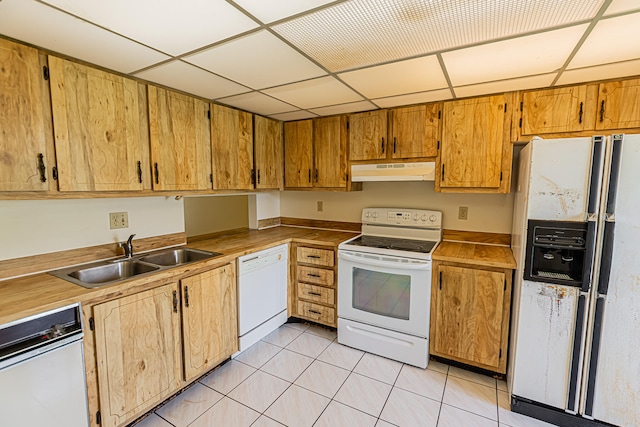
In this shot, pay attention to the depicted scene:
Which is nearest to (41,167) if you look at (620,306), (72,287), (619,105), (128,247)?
(72,287)

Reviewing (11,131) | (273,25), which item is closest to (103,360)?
(11,131)

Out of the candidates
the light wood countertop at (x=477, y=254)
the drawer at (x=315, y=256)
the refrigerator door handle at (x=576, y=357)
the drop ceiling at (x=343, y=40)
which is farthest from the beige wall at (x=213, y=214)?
the refrigerator door handle at (x=576, y=357)

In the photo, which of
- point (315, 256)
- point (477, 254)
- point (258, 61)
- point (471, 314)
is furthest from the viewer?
point (315, 256)

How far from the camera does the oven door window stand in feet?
7.82

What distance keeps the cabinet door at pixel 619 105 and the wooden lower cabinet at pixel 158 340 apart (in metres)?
2.81

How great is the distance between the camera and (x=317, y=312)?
2.89 metres

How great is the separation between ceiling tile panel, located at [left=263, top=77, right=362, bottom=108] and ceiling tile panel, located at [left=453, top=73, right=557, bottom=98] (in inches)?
31.2

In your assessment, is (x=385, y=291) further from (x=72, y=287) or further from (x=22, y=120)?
(x=22, y=120)

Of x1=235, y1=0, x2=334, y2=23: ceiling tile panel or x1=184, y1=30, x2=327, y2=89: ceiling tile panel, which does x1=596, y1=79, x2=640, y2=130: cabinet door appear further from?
x1=235, y1=0, x2=334, y2=23: ceiling tile panel

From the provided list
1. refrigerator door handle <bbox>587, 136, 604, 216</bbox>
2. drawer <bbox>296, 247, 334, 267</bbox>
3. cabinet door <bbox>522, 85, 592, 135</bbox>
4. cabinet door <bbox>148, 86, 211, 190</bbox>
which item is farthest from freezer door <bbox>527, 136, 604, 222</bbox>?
cabinet door <bbox>148, 86, 211, 190</bbox>

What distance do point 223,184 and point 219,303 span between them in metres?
1.00

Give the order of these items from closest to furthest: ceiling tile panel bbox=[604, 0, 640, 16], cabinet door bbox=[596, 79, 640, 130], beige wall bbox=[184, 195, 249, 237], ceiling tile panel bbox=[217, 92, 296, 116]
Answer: ceiling tile panel bbox=[604, 0, 640, 16] → cabinet door bbox=[596, 79, 640, 130] → ceiling tile panel bbox=[217, 92, 296, 116] → beige wall bbox=[184, 195, 249, 237]

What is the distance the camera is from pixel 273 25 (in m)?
1.33

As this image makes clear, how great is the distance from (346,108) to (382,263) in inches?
56.2
